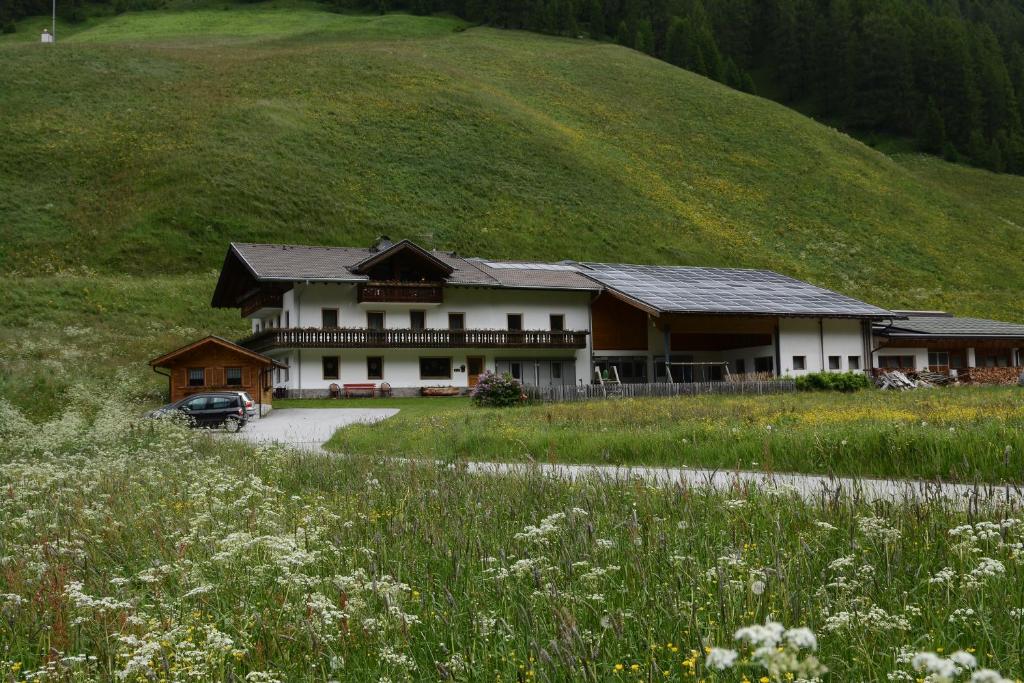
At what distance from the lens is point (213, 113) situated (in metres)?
81.9

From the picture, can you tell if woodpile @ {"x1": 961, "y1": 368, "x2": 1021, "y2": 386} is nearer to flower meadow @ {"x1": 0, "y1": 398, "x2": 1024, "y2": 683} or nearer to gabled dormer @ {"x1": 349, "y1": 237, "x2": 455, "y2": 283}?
gabled dormer @ {"x1": 349, "y1": 237, "x2": 455, "y2": 283}

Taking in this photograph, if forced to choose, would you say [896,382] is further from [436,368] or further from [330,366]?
[330,366]

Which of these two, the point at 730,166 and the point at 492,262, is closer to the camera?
the point at 492,262

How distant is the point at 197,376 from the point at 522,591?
37175 mm

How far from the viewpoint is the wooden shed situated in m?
38.8

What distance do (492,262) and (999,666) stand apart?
53241 mm

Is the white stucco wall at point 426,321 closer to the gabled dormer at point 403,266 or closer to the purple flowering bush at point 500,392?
the gabled dormer at point 403,266

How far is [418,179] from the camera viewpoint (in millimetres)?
77688

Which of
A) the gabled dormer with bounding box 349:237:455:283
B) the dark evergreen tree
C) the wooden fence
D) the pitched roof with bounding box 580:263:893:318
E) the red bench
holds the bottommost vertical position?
the wooden fence

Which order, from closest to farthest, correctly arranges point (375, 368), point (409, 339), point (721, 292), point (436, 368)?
point (409, 339)
point (375, 368)
point (436, 368)
point (721, 292)

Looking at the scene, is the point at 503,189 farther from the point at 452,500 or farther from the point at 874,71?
the point at 874,71

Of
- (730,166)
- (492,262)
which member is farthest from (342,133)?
(730,166)

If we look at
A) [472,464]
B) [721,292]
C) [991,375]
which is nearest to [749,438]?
[472,464]

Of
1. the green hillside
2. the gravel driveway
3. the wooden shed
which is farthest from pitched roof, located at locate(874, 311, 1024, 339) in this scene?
the wooden shed
